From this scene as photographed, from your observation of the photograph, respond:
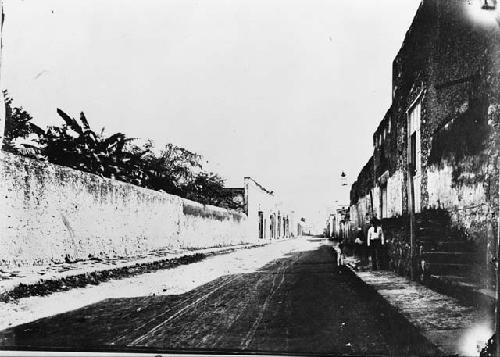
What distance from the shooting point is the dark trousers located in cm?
785

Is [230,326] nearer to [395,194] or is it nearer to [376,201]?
[395,194]

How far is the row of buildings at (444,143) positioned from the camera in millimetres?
4004

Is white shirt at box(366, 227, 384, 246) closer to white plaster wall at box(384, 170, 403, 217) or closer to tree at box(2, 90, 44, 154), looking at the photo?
white plaster wall at box(384, 170, 403, 217)

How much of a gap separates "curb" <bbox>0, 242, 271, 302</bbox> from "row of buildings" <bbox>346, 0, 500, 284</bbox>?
277 cm

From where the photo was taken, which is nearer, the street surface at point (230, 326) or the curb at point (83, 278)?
the street surface at point (230, 326)

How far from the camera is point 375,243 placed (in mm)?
7883

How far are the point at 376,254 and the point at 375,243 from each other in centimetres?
22

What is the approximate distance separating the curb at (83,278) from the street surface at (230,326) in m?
0.53

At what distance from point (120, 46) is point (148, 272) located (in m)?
2.75

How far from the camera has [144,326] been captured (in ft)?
13.9

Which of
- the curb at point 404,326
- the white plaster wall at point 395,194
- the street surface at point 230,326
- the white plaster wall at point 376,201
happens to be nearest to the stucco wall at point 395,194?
the white plaster wall at point 395,194

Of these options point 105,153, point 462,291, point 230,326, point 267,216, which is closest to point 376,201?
point 462,291

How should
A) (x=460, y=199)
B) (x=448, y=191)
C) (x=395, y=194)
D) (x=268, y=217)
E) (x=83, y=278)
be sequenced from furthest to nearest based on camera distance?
(x=268, y=217), (x=395, y=194), (x=83, y=278), (x=448, y=191), (x=460, y=199)

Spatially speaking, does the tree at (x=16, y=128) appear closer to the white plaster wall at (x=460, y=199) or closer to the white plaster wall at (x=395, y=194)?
the white plaster wall at (x=460, y=199)
